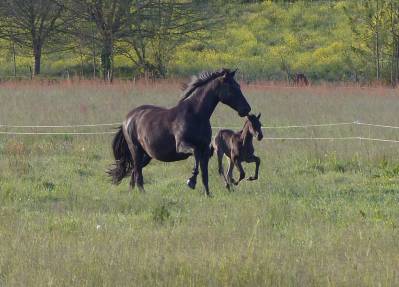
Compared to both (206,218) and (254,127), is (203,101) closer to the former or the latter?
(254,127)

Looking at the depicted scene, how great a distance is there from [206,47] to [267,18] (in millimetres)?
5862

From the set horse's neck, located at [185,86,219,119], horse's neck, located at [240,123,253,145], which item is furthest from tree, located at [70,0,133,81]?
horse's neck, located at [185,86,219,119]

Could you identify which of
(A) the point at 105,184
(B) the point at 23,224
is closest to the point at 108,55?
(A) the point at 105,184

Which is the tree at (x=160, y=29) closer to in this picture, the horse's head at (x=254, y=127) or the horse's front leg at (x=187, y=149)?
the horse's head at (x=254, y=127)

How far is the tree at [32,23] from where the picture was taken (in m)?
41.3

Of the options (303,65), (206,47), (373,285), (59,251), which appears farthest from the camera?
(206,47)

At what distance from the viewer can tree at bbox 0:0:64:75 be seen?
41.3 meters

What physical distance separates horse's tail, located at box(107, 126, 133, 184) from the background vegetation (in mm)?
21470

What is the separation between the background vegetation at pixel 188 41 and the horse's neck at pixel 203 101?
21986mm

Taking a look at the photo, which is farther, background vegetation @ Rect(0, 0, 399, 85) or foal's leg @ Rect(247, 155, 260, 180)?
background vegetation @ Rect(0, 0, 399, 85)

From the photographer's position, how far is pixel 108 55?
1533 inches

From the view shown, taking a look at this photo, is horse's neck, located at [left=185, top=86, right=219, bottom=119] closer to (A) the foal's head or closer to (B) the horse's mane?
(B) the horse's mane

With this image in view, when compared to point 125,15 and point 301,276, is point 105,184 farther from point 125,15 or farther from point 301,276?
point 125,15

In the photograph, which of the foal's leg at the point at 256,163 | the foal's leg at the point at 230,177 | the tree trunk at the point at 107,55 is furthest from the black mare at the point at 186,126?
the tree trunk at the point at 107,55
